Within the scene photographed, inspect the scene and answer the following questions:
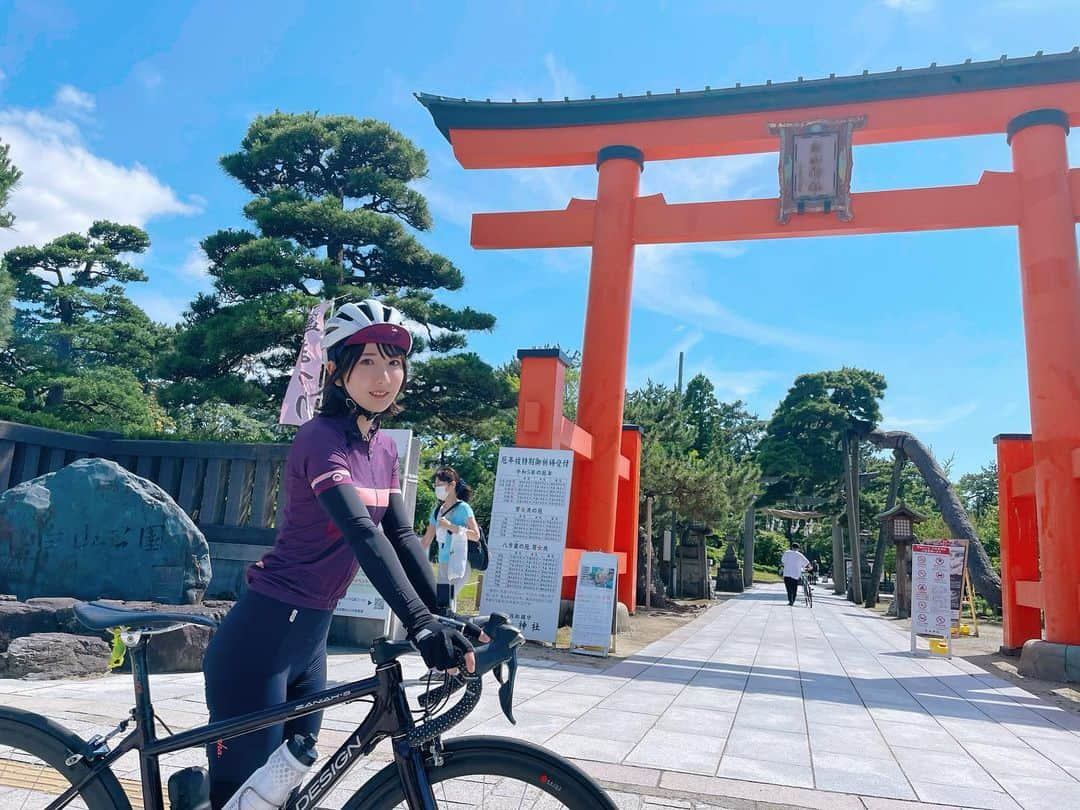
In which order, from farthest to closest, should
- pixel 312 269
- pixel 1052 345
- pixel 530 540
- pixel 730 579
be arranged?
pixel 730 579, pixel 312 269, pixel 1052 345, pixel 530 540

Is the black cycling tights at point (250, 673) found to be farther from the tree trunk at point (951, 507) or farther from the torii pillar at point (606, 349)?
the tree trunk at point (951, 507)

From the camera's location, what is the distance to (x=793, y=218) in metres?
10.1

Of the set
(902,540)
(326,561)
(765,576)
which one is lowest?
(765,576)

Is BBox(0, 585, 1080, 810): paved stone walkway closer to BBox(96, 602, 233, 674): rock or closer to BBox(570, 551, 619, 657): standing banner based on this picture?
BBox(96, 602, 233, 674): rock

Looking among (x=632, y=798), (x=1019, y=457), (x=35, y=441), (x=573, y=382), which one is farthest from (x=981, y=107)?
(x=573, y=382)

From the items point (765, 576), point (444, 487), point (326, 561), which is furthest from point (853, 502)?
point (326, 561)

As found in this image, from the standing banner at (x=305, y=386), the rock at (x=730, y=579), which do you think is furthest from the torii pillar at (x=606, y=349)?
the rock at (x=730, y=579)

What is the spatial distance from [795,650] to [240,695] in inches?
366

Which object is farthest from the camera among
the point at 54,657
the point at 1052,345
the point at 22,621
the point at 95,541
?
the point at 1052,345

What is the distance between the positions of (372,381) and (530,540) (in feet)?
21.5

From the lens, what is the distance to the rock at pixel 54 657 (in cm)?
489

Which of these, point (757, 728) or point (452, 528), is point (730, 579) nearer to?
point (452, 528)

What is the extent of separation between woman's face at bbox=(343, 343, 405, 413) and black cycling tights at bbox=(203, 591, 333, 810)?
1.73 feet

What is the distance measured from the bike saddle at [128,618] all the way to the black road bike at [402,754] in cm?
4
